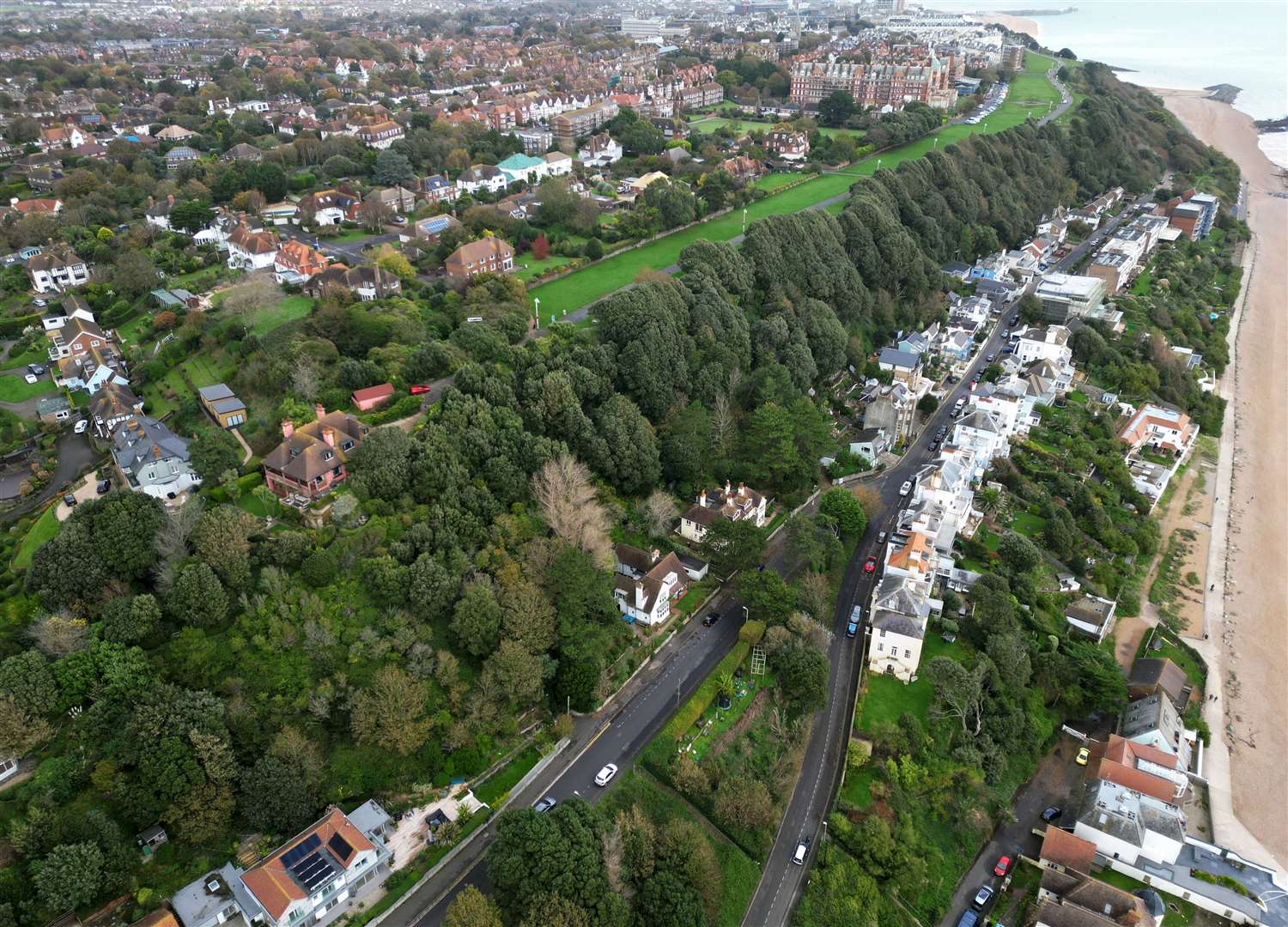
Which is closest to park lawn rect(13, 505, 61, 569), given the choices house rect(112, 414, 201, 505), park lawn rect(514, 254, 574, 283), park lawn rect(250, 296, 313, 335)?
house rect(112, 414, 201, 505)

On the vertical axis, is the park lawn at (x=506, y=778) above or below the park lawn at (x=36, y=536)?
below

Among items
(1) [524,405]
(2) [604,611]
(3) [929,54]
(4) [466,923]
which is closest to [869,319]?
(1) [524,405]

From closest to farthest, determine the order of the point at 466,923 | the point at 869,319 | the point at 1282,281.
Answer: the point at 466,923 < the point at 869,319 < the point at 1282,281

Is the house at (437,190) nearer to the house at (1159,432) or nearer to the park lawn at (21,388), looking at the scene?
the park lawn at (21,388)

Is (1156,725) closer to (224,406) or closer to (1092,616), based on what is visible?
(1092,616)

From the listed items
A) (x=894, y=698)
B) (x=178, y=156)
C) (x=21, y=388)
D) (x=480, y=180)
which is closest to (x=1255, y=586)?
(x=894, y=698)

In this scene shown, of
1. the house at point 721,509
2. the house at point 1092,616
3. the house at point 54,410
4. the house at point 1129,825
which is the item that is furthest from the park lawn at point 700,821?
the house at point 54,410

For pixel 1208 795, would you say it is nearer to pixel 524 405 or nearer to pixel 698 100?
pixel 524 405
